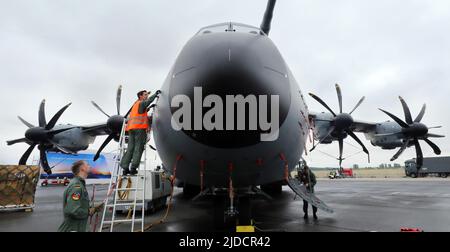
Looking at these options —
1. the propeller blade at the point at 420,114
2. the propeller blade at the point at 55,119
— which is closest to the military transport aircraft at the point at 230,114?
the propeller blade at the point at 55,119

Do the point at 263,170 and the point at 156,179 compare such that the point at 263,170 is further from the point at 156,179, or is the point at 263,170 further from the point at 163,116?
the point at 156,179

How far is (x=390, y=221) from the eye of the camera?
880 cm

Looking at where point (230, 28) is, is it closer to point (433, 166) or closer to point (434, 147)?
point (434, 147)

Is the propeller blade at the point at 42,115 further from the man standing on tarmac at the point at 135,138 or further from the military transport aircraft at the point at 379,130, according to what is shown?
the military transport aircraft at the point at 379,130

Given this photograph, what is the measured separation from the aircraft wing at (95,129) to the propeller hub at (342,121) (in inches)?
435

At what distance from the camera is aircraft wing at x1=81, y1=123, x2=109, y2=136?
47.8 feet

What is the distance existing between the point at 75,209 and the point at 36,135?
1186cm

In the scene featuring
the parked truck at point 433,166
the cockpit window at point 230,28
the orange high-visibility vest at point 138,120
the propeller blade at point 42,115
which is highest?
the cockpit window at point 230,28

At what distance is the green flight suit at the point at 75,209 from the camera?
13.5 feet

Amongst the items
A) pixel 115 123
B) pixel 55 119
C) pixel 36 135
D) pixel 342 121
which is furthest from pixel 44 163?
pixel 342 121

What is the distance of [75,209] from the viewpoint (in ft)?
13.5

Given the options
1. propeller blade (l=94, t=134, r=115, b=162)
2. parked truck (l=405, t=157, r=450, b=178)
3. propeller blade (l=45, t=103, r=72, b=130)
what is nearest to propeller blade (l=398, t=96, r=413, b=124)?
propeller blade (l=94, t=134, r=115, b=162)
